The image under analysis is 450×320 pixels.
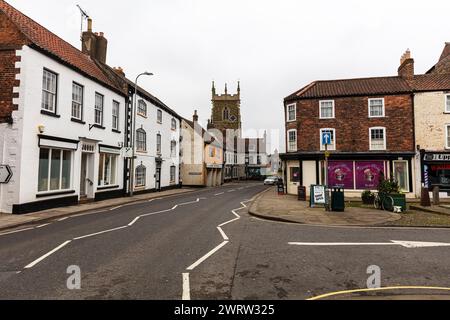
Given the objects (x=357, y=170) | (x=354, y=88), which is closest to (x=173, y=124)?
(x=354, y=88)

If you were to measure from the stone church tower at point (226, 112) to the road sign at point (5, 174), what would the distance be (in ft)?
184

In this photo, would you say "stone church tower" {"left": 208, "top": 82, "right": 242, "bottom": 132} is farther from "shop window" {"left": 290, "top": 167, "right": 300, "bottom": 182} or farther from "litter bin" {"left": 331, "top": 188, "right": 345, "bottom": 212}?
"litter bin" {"left": 331, "top": 188, "right": 345, "bottom": 212}

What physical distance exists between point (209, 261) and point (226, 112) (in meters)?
64.0

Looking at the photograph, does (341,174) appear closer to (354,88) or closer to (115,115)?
(354,88)

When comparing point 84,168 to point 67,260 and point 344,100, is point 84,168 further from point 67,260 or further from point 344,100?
point 344,100

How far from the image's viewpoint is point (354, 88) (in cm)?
2272

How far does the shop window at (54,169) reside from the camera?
13.0 m

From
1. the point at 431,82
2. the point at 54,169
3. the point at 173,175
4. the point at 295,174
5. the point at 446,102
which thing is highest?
the point at 431,82

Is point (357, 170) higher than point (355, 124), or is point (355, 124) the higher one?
point (355, 124)

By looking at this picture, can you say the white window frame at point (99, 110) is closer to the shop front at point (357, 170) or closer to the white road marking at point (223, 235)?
the white road marking at point (223, 235)

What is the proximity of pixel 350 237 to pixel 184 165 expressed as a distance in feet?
99.6

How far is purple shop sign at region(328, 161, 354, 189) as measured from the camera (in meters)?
21.3

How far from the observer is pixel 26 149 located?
11969 mm
